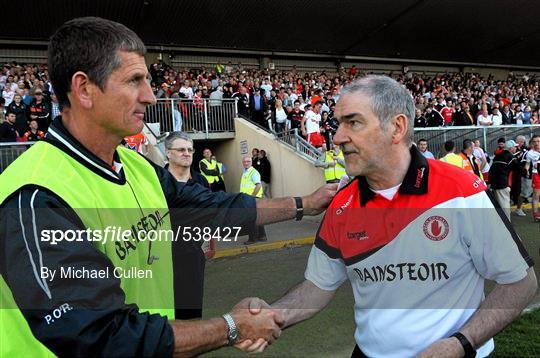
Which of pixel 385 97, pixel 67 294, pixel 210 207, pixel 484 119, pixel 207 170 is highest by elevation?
pixel 484 119

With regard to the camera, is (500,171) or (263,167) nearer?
(500,171)

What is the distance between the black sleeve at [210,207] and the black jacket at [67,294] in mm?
1049

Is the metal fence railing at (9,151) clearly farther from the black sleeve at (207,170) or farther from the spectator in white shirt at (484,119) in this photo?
the spectator in white shirt at (484,119)

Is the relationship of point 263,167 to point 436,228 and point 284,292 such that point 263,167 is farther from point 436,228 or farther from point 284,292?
point 436,228

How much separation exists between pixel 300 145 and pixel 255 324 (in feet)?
41.8

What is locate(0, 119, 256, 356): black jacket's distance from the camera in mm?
1499

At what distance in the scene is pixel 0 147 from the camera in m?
10.1

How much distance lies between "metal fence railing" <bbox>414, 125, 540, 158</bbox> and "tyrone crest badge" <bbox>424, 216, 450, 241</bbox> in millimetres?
11343

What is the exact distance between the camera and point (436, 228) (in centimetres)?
218

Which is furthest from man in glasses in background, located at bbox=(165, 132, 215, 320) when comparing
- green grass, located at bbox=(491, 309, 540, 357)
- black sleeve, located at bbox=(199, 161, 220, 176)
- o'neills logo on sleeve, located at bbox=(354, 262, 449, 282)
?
black sleeve, located at bbox=(199, 161, 220, 176)

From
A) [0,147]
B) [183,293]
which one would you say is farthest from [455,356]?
[0,147]

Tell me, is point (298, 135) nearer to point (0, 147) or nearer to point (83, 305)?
point (0, 147)

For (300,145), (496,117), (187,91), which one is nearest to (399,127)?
(300,145)

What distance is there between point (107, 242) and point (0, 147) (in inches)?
386
